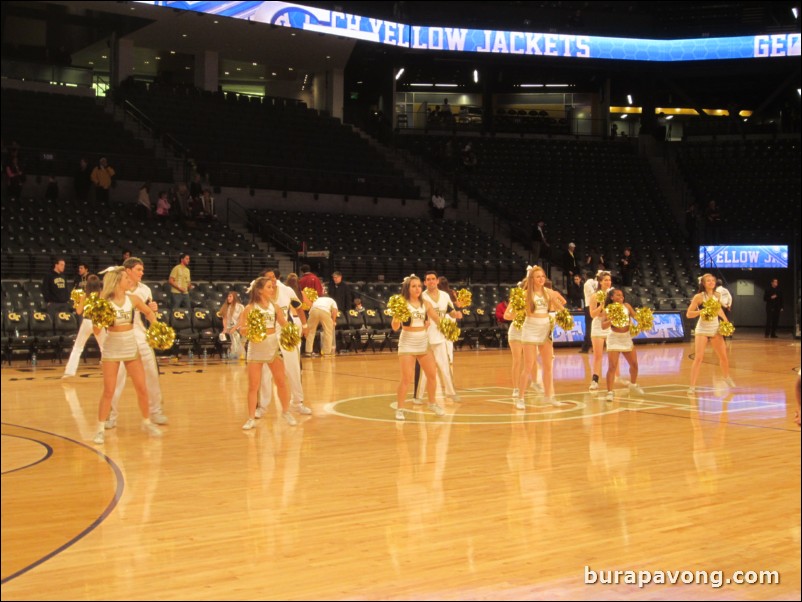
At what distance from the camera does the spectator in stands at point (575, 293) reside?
2344 cm

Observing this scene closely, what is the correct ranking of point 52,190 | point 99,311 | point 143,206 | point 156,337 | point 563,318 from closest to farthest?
point 99,311
point 156,337
point 563,318
point 52,190
point 143,206

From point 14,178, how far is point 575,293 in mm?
13351

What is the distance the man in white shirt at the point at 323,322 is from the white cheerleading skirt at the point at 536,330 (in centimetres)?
644

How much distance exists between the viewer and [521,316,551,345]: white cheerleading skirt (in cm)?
1157

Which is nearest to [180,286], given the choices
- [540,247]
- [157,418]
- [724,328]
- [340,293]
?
[340,293]

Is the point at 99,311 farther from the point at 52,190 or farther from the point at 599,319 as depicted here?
the point at 52,190

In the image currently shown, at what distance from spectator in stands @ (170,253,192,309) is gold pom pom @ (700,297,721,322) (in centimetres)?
974

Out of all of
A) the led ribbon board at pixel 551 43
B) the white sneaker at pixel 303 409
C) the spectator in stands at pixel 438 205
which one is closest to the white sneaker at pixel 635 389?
the white sneaker at pixel 303 409

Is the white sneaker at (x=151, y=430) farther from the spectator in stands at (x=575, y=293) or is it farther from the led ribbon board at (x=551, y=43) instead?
the led ribbon board at (x=551, y=43)

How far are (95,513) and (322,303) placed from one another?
12.1 meters

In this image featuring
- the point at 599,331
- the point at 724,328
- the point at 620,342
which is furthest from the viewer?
the point at 724,328

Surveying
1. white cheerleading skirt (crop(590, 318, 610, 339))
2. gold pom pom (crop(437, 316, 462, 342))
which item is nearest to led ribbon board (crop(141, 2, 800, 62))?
white cheerleading skirt (crop(590, 318, 610, 339))

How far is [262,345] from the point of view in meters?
9.75

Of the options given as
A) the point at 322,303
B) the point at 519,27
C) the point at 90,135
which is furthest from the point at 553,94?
the point at 322,303
